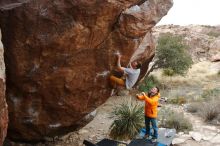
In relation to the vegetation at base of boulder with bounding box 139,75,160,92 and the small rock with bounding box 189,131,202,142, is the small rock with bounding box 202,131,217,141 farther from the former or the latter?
the vegetation at base of boulder with bounding box 139,75,160,92

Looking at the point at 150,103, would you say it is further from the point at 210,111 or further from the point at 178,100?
the point at 178,100

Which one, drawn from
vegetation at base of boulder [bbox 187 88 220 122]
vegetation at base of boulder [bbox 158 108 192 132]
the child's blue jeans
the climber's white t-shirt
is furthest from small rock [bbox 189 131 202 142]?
the climber's white t-shirt

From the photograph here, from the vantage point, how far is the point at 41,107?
911cm

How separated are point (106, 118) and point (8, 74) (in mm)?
6188

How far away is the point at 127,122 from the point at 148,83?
26.3ft

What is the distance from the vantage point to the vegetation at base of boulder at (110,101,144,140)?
11.7 meters

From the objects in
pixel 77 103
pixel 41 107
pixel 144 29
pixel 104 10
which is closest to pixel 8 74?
pixel 41 107

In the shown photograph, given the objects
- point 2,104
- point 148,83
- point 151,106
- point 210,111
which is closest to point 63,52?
point 2,104

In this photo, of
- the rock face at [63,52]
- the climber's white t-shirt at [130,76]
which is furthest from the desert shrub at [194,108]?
the climber's white t-shirt at [130,76]

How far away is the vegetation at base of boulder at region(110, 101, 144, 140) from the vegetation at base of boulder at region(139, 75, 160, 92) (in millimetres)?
6704

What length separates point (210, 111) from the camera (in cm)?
1390

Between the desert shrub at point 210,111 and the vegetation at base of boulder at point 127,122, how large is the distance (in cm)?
284

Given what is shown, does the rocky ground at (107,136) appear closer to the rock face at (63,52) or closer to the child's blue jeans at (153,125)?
the child's blue jeans at (153,125)

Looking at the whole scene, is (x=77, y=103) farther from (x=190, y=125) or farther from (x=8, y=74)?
(x=190, y=125)
